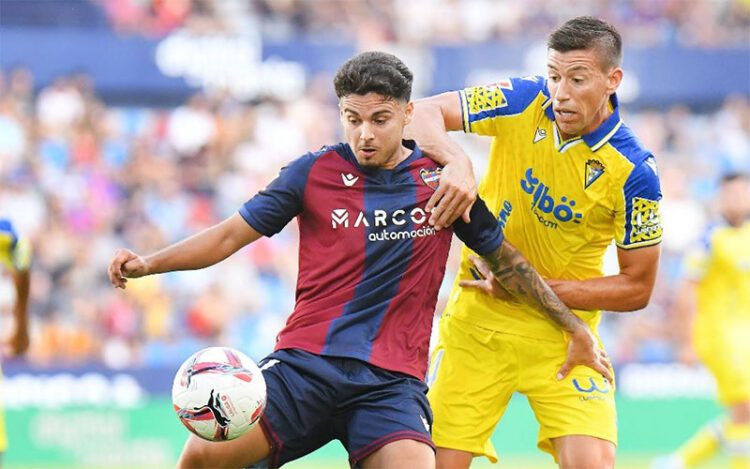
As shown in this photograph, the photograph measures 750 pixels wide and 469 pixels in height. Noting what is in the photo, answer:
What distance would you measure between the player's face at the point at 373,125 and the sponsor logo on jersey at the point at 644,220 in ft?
4.01

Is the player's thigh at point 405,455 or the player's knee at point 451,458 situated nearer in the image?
the player's thigh at point 405,455

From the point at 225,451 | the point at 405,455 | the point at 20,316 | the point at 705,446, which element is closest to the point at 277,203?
the point at 225,451

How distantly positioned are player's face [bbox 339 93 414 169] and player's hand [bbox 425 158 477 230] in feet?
0.89

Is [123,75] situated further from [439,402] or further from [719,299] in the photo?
[439,402]

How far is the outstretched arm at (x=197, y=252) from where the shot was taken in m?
5.26

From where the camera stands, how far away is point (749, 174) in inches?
697

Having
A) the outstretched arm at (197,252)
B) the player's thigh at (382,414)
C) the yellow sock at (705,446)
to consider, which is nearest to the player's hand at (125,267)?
the outstretched arm at (197,252)

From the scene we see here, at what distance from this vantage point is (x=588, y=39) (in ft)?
18.7

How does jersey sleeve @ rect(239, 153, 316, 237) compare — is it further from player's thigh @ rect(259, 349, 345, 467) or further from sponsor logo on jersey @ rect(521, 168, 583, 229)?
sponsor logo on jersey @ rect(521, 168, 583, 229)

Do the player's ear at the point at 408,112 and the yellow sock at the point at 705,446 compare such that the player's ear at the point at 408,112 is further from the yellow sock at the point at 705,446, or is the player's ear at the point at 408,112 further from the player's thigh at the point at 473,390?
the yellow sock at the point at 705,446

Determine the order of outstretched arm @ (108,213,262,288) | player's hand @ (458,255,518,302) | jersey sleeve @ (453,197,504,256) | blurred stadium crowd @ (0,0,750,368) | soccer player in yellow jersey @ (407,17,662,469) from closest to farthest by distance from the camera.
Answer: outstretched arm @ (108,213,262,288)
jersey sleeve @ (453,197,504,256)
soccer player in yellow jersey @ (407,17,662,469)
player's hand @ (458,255,518,302)
blurred stadium crowd @ (0,0,750,368)

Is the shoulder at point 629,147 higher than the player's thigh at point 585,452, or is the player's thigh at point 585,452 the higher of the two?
the shoulder at point 629,147

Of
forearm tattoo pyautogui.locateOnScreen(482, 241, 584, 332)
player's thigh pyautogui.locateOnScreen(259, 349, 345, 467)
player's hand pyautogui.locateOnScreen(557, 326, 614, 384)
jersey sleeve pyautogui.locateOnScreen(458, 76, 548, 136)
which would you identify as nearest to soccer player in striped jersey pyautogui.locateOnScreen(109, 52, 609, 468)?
player's thigh pyautogui.locateOnScreen(259, 349, 345, 467)

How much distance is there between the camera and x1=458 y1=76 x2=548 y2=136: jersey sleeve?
6.12m
